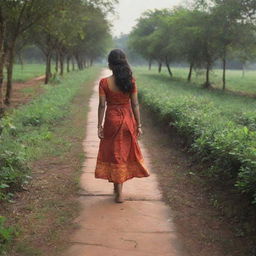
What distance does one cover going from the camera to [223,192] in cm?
540

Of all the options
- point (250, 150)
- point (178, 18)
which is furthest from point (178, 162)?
point (178, 18)

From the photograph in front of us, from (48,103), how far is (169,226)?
9.67m

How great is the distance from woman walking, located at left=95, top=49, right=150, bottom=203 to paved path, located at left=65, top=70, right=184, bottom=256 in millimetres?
343

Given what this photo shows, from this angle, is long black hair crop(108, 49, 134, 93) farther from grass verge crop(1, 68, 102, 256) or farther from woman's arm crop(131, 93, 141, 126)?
grass verge crop(1, 68, 102, 256)

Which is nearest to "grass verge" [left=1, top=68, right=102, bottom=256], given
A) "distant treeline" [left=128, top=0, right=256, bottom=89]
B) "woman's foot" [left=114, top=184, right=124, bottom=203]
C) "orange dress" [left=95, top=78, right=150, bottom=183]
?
"woman's foot" [left=114, top=184, right=124, bottom=203]

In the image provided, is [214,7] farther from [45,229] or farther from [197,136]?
[45,229]

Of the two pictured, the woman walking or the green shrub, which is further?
the woman walking

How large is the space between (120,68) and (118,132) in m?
0.84

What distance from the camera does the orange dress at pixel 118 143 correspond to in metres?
5.16

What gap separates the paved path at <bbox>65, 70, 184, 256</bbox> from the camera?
403 cm

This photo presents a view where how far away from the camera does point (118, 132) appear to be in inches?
204

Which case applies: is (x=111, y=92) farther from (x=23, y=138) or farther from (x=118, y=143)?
(x=23, y=138)

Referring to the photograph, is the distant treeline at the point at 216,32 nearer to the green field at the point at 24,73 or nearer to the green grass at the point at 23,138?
the green grass at the point at 23,138

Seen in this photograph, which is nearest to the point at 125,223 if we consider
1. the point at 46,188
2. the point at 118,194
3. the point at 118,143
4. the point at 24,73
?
the point at 118,194
